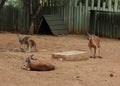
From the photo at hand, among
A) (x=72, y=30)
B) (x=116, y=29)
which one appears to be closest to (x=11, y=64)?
(x=116, y=29)

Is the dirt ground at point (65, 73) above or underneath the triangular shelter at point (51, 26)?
above

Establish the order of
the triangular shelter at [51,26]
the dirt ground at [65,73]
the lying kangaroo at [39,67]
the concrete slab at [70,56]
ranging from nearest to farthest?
the dirt ground at [65,73]
the lying kangaroo at [39,67]
the concrete slab at [70,56]
the triangular shelter at [51,26]

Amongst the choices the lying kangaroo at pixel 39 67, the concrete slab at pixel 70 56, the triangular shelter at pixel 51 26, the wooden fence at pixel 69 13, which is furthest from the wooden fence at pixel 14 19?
the lying kangaroo at pixel 39 67

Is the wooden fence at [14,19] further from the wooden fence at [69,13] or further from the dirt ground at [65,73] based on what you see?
the dirt ground at [65,73]

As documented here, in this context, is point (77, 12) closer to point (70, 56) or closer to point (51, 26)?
point (51, 26)

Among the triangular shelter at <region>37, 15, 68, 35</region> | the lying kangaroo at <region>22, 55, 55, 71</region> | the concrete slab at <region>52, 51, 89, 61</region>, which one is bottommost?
the triangular shelter at <region>37, 15, 68, 35</region>

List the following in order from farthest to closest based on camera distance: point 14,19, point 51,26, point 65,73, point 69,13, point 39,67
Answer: point 14,19
point 69,13
point 51,26
point 39,67
point 65,73

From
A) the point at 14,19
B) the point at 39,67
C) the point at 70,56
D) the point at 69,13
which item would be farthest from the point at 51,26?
the point at 39,67

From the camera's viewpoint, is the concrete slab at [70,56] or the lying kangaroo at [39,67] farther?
the concrete slab at [70,56]

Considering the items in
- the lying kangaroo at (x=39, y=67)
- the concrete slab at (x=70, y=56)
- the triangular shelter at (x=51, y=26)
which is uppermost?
the lying kangaroo at (x=39, y=67)

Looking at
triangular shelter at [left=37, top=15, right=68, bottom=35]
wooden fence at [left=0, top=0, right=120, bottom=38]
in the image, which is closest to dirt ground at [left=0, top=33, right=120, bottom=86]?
triangular shelter at [left=37, top=15, right=68, bottom=35]

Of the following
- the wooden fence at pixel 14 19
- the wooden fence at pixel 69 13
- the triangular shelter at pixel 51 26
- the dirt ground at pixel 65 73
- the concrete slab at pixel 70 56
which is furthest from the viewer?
the wooden fence at pixel 14 19

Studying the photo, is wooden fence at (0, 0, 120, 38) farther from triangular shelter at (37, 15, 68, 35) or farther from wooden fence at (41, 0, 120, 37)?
triangular shelter at (37, 15, 68, 35)

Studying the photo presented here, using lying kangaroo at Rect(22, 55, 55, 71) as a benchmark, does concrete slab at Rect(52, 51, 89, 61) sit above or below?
below
